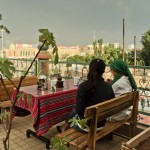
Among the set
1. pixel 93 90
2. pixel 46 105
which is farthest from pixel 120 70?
pixel 46 105

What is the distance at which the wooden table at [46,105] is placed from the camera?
2803 millimetres

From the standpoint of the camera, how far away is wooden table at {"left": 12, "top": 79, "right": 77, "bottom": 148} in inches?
110

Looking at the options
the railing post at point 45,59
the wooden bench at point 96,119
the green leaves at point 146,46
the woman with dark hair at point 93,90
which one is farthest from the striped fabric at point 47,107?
the green leaves at point 146,46

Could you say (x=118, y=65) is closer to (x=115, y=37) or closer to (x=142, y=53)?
(x=142, y=53)

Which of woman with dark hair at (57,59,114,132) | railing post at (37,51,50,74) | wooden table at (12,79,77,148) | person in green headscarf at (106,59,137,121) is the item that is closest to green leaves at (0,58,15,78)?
woman with dark hair at (57,59,114,132)

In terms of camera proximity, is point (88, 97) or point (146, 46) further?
point (146, 46)

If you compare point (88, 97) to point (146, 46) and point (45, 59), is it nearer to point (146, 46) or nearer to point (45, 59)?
point (45, 59)

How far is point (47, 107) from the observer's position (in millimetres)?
2875

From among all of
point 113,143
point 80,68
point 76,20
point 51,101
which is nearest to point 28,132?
point 51,101

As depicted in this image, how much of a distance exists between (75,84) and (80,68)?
1.46 metres

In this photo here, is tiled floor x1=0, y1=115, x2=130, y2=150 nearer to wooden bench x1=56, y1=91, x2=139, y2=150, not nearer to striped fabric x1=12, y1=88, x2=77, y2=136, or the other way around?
striped fabric x1=12, y1=88, x2=77, y2=136

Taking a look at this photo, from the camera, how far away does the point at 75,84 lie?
3639mm

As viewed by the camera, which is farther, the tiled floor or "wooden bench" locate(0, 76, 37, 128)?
"wooden bench" locate(0, 76, 37, 128)

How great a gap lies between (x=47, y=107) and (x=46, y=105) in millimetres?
34
